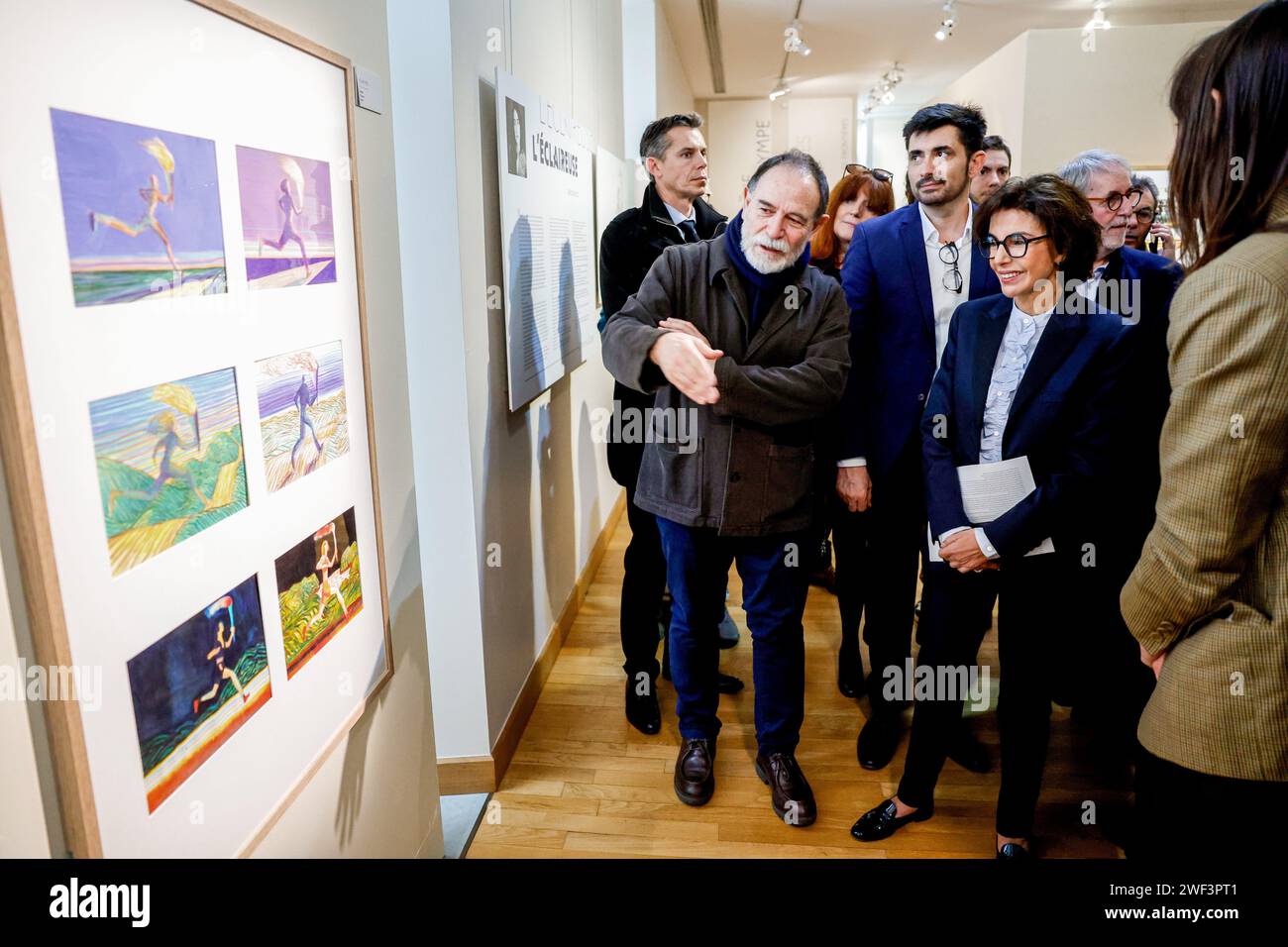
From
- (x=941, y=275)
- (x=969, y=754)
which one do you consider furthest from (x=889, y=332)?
(x=969, y=754)

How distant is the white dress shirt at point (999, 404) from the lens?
196 cm

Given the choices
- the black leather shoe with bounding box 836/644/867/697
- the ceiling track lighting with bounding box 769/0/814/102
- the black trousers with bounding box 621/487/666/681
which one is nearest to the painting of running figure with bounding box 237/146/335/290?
the black trousers with bounding box 621/487/666/681

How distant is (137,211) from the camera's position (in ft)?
3.10

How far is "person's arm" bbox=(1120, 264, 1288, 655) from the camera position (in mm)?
1021

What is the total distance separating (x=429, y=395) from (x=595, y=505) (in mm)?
2204

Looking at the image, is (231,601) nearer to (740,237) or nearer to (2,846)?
(2,846)

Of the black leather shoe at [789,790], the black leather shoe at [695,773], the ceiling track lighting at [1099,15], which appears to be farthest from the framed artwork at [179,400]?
the ceiling track lighting at [1099,15]

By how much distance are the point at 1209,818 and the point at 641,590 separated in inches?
75.5

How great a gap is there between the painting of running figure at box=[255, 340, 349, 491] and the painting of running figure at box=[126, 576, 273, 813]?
0.20 metres

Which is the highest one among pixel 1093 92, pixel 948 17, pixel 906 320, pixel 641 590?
pixel 948 17

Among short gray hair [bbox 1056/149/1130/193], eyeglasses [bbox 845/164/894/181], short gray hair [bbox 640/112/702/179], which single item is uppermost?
short gray hair [bbox 640/112/702/179]

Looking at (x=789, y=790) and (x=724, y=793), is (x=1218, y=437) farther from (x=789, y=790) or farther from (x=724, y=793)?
(x=724, y=793)

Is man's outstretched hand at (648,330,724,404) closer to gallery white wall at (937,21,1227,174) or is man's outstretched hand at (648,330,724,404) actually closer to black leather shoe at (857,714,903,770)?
black leather shoe at (857,714,903,770)
